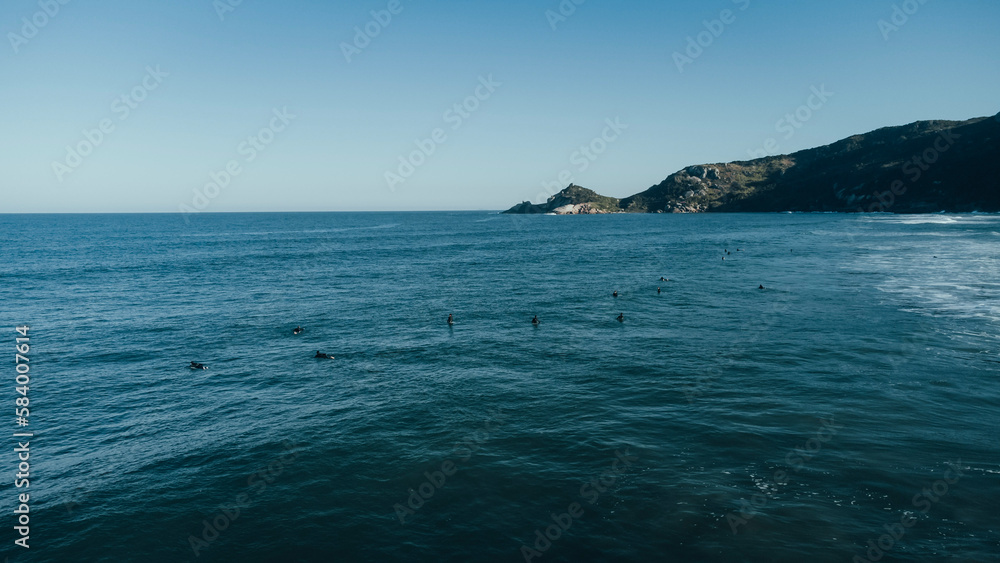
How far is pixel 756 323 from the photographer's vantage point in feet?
174

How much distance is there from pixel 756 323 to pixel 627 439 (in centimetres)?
3264

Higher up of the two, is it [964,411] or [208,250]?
[208,250]

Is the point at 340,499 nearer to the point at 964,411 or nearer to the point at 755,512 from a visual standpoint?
the point at 755,512

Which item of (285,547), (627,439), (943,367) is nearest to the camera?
(285,547)

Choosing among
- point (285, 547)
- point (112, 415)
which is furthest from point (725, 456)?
point (112, 415)

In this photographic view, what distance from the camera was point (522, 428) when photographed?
1216 inches

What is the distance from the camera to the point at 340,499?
24141 millimetres

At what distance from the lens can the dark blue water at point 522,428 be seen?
69.4 feet

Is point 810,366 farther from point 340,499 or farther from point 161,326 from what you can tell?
point 161,326

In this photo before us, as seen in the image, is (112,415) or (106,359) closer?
(112,415)

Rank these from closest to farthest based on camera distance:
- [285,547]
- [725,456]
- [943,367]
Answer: [285,547] → [725,456] → [943,367]

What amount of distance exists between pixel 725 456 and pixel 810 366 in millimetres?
18788

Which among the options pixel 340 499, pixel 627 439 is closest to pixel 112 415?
pixel 340 499

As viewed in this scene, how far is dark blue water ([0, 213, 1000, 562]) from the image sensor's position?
2114 centimetres
